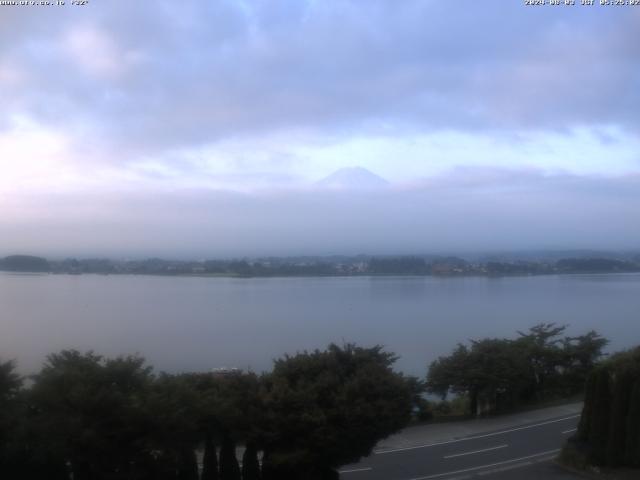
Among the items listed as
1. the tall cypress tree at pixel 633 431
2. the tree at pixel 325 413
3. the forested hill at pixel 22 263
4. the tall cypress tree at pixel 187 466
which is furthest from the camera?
the forested hill at pixel 22 263

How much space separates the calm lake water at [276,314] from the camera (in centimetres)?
2306

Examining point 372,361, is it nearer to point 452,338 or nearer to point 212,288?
point 452,338

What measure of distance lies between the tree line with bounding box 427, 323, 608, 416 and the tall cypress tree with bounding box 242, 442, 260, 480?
9.54 meters

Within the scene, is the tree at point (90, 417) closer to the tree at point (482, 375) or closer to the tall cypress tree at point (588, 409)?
the tall cypress tree at point (588, 409)

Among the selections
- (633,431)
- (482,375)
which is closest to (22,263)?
(482,375)

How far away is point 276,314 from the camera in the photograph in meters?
34.7

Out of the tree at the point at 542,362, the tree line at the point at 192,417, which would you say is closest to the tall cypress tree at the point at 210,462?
the tree line at the point at 192,417

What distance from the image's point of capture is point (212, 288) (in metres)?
47.4

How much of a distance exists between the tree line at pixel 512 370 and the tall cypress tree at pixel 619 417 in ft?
23.8

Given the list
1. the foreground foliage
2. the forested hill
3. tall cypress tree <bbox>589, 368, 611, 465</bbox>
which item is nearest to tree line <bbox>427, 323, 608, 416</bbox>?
the foreground foliage

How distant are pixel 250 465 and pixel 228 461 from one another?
0.44 meters

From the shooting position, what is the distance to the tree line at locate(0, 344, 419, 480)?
8.41 meters

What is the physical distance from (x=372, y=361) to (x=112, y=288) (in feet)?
111

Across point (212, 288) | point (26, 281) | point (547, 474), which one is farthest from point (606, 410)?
point (212, 288)
